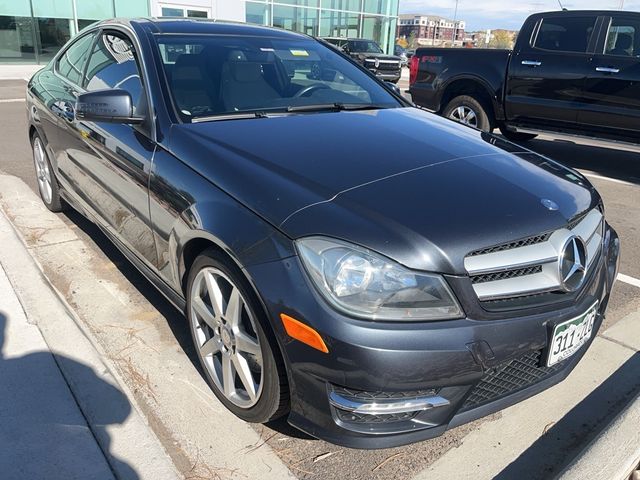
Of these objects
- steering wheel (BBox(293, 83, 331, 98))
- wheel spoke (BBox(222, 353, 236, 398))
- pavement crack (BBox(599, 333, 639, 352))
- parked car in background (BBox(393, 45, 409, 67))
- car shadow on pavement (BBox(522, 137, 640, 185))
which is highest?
steering wheel (BBox(293, 83, 331, 98))

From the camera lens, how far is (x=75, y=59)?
14.4 feet

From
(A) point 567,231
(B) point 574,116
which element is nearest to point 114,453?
(A) point 567,231

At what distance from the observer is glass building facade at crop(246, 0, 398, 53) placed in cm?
2520

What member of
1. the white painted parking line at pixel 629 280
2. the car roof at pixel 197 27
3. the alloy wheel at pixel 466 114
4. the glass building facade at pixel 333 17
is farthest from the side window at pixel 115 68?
the glass building facade at pixel 333 17

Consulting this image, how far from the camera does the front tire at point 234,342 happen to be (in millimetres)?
2168

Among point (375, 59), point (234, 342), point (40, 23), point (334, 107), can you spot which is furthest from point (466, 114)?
point (40, 23)

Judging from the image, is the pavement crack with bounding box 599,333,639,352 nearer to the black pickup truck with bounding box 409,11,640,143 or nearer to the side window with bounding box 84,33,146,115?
the side window with bounding box 84,33,146,115

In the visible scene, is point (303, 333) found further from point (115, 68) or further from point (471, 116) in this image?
point (471, 116)

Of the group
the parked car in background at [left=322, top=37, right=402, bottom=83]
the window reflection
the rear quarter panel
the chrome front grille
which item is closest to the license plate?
the chrome front grille

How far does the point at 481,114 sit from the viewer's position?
789 cm

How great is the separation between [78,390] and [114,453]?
0.49 m

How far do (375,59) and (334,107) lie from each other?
58.8 feet

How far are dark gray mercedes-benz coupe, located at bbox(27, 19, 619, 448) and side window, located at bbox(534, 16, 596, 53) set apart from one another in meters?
4.85

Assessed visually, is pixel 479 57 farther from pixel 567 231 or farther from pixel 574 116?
pixel 567 231
